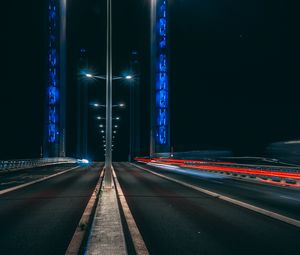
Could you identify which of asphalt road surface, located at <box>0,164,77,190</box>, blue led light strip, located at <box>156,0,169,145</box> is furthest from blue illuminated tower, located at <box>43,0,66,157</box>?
asphalt road surface, located at <box>0,164,77,190</box>

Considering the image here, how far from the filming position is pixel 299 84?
232 feet

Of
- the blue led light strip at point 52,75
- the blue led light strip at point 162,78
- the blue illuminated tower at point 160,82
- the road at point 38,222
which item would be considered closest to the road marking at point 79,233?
the road at point 38,222

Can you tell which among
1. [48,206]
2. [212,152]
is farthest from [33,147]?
[48,206]

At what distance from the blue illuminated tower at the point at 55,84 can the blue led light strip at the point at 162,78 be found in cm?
→ 1804

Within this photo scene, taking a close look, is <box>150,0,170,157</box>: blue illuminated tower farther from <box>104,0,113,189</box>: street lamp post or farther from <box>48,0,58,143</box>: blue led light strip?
<box>104,0,113,189</box>: street lamp post

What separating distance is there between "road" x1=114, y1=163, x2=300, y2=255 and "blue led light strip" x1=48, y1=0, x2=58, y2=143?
62577 millimetres

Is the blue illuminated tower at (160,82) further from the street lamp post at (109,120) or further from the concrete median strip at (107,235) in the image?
the concrete median strip at (107,235)

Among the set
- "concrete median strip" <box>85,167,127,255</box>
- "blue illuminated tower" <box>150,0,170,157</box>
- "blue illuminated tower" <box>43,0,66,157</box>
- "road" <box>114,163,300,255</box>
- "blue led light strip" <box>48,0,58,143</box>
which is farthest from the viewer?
"blue illuminated tower" <box>150,0,170,157</box>

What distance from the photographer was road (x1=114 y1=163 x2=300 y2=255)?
784 centimetres

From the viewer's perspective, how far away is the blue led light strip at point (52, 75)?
255 ft

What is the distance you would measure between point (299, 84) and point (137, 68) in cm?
7235

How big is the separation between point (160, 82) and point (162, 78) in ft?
2.98

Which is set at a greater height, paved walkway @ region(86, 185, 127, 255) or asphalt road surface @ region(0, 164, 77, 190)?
asphalt road surface @ region(0, 164, 77, 190)

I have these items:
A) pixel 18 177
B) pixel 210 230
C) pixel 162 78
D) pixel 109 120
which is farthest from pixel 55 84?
pixel 210 230
